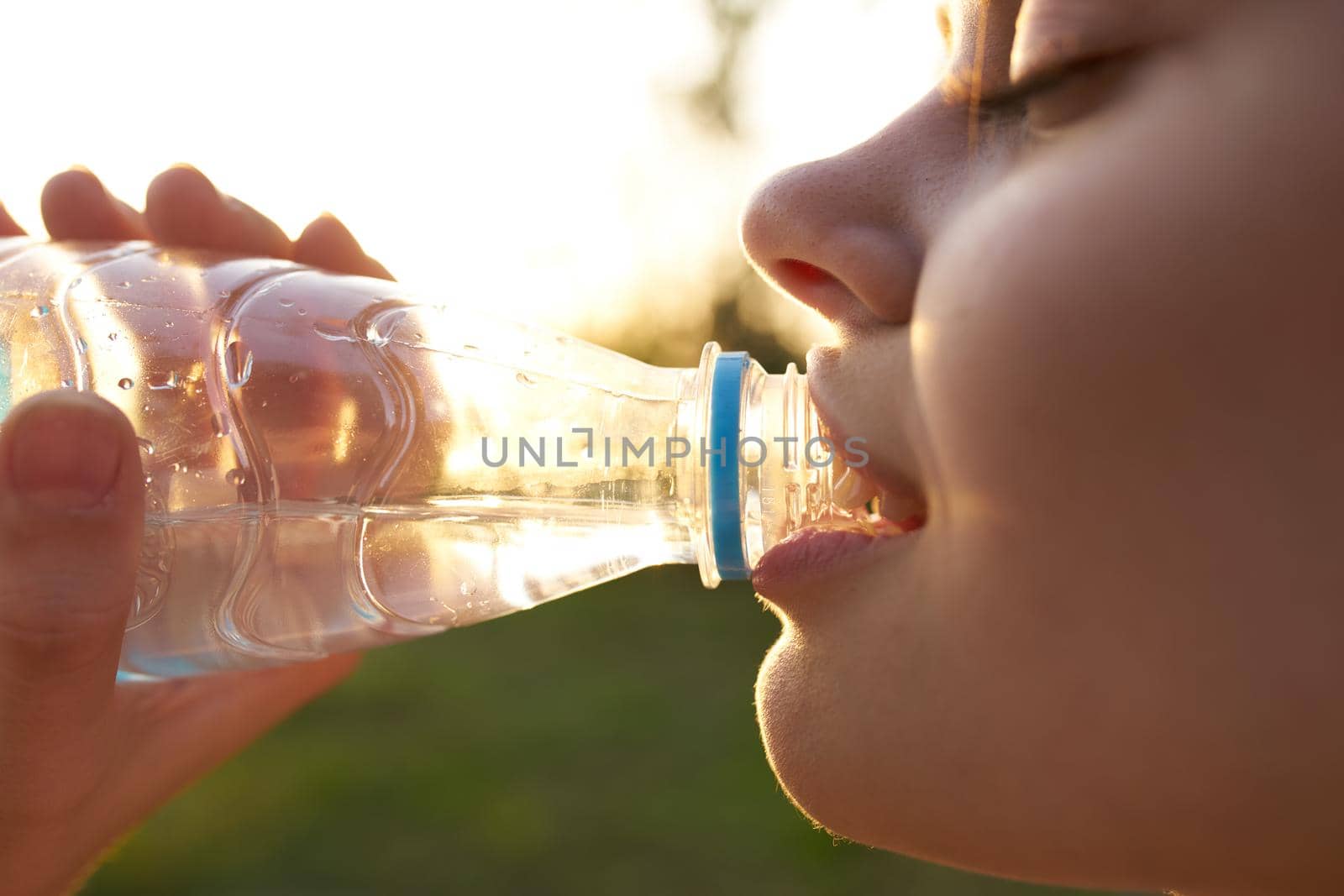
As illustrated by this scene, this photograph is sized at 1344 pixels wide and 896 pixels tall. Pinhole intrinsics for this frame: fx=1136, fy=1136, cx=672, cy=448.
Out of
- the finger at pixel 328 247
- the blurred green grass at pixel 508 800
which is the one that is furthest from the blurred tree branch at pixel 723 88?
the finger at pixel 328 247

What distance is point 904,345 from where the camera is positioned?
631 mm

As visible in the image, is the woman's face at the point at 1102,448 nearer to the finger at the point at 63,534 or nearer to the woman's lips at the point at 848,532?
the woman's lips at the point at 848,532

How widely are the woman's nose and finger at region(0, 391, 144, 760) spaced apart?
442 mm

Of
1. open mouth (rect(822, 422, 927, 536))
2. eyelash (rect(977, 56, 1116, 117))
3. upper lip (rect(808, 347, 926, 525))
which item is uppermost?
eyelash (rect(977, 56, 1116, 117))

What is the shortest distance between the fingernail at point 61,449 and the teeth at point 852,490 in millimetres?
468

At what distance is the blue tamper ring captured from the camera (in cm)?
80

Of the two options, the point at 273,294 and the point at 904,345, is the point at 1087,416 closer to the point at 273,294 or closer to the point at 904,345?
the point at 904,345

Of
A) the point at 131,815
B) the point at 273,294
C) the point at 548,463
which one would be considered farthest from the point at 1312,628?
the point at 131,815

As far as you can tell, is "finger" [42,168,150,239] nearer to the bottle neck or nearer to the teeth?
the bottle neck

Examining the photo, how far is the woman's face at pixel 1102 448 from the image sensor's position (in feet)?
1.61

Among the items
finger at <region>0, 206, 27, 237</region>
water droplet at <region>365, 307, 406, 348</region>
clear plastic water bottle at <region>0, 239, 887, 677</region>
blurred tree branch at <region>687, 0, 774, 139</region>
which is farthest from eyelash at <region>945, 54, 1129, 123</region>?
blurred tree branch at <region>687, 0, 774, 139</region>

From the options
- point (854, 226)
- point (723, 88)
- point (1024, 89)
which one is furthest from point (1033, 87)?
point (723, 88)

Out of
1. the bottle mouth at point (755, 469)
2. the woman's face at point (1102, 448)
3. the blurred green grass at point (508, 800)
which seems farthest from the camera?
the blurred green grass at point (508, 800)

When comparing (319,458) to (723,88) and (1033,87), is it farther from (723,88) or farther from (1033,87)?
(723,88)
